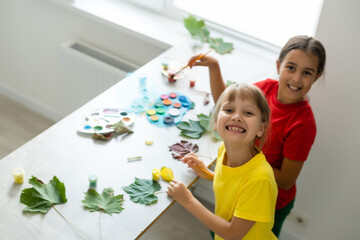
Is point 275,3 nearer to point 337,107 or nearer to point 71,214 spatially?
point 337,107

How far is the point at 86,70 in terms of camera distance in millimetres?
2562

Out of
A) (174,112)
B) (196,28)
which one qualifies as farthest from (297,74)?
(196,28)

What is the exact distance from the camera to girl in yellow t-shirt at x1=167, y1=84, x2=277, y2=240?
133 cm

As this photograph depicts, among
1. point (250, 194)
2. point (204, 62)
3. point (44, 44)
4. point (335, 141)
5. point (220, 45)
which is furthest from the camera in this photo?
point (44, 44)

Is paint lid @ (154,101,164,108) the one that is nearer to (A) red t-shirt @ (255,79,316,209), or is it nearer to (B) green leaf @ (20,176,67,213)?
(A) red t-shirt @ (255,79,316,209)

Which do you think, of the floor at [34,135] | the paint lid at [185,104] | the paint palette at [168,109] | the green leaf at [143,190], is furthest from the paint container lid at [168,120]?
the floor at [34,135]

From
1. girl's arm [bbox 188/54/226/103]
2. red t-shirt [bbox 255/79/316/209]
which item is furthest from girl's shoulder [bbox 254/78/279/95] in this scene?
girl's arm [bbox 188/54/226/103]

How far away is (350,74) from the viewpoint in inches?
73.2

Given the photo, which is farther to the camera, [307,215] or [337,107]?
[307,215]

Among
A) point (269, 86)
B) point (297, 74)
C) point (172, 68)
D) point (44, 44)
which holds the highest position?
point (297, 74)

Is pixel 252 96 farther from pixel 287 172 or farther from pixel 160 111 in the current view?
pixel 160 111

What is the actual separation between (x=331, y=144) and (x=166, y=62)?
2.76 feet

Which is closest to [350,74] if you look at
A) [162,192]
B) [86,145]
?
[162,192]

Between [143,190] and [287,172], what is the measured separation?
20.7 inches
